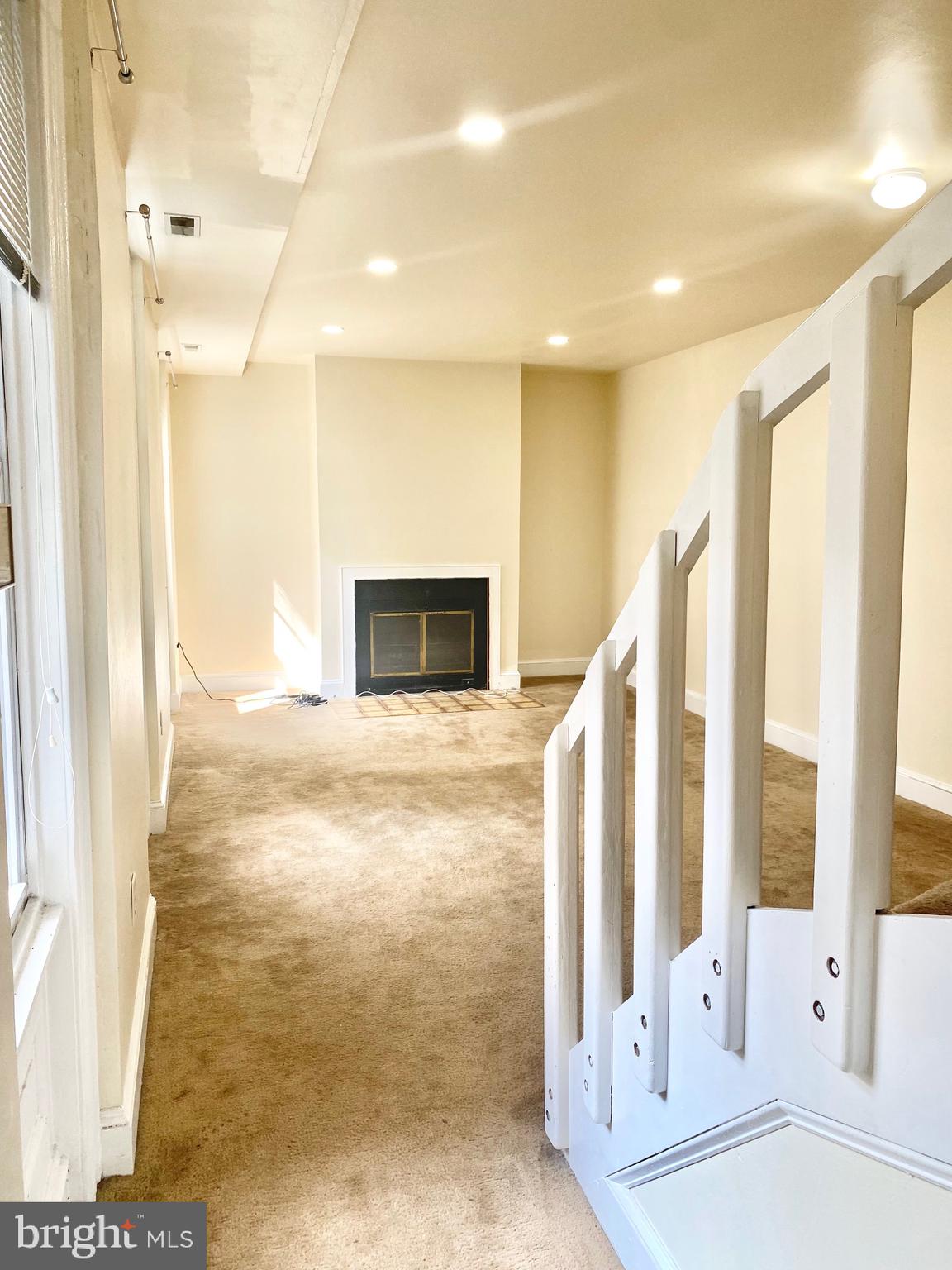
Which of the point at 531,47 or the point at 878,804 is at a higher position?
the point at 531,47

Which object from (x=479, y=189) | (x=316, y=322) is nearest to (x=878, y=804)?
(x=479, y=189)

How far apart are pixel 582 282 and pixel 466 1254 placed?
410 centimetres

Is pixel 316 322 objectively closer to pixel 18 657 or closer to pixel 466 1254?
pixel 18 657

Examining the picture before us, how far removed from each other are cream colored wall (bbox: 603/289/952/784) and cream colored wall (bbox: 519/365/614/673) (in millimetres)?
166

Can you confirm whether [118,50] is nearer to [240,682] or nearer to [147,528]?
[147,528]

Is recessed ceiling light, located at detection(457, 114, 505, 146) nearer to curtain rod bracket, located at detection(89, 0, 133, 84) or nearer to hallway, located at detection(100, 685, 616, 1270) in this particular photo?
curtain rod bracket, located at detection(89, 0, 133, 84)

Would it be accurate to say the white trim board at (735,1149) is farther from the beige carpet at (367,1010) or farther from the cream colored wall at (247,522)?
the cream colored wall at (247,522)

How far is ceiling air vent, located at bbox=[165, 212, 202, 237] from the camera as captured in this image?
328 cm

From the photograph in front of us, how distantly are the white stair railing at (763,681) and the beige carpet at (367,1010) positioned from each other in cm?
74

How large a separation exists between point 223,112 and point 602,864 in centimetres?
224

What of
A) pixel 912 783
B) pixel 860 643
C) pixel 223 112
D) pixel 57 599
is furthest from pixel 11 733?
pixel 912 783

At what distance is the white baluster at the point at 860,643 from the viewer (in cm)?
80

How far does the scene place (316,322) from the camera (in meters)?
5.46

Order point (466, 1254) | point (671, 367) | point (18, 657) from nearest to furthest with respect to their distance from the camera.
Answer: point (18, 657) → point (466, 1254) → point (671, 367)
